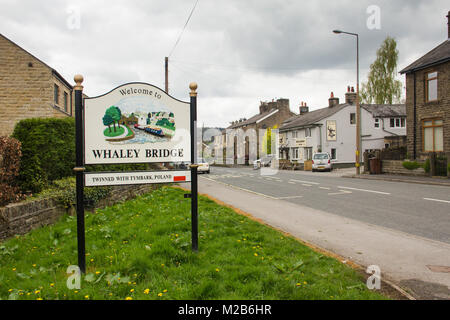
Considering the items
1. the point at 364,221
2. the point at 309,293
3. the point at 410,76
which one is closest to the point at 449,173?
the point at 410,76

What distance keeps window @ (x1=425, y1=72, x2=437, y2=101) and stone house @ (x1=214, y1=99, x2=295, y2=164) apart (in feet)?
115

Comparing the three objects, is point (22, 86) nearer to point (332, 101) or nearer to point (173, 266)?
point (173, 266)

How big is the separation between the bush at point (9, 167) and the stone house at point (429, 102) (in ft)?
82.0

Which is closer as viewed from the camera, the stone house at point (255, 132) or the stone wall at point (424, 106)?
the stone wall at point (424, 106)

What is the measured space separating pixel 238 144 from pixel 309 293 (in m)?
67.4

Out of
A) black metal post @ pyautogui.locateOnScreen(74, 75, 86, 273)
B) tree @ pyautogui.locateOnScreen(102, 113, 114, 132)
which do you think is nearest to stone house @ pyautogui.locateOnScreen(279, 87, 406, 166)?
tree @ pyautogui.locateOnScreen(102, 113, 114, 132)

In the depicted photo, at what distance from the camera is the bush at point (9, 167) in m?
6.49

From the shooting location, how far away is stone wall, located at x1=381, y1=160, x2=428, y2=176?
2098cm

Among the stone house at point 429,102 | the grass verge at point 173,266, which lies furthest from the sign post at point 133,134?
the stone house at point 429,102

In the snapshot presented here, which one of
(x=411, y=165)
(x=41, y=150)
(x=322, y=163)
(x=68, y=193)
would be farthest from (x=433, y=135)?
(x=41, y=150)

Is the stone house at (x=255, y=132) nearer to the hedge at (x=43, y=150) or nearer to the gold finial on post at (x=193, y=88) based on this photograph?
the hedge at (x=43, y=150)

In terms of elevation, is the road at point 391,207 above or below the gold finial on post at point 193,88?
below

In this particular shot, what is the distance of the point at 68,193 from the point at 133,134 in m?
4.08

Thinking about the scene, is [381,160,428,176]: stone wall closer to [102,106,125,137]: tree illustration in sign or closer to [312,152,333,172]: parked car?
[312,152,333,172]: parked car
